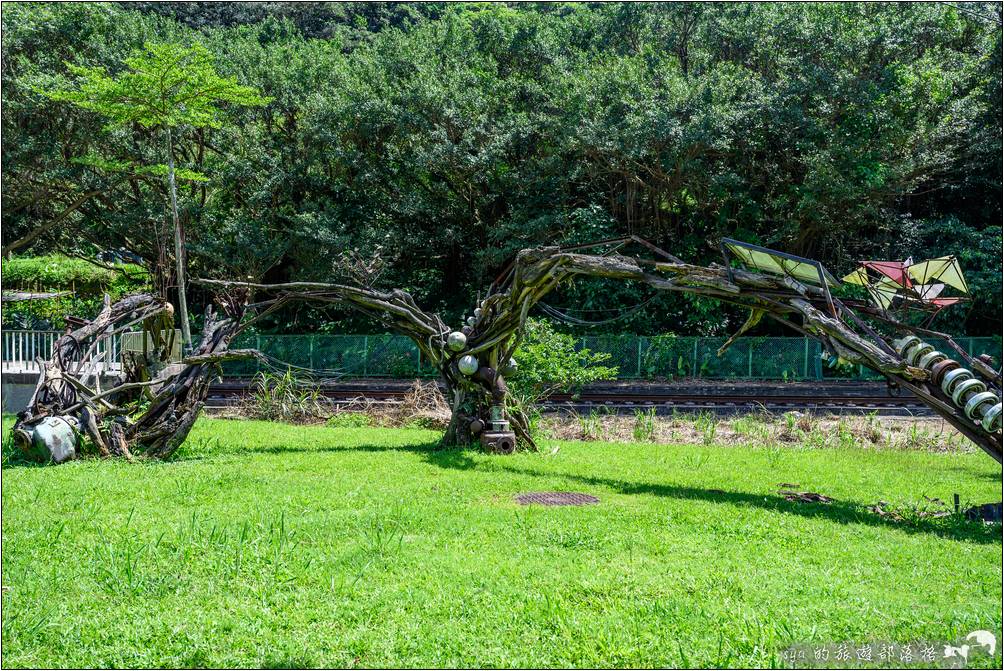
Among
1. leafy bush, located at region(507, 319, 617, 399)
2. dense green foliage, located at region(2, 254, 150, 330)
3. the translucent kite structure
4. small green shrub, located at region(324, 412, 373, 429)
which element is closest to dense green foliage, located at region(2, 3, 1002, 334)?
dense green foliage, located at region(2, 254, 150, 330)

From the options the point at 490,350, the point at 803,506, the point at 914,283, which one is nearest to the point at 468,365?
the point at 490,350

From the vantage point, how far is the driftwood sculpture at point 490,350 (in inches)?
345

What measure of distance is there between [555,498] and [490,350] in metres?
3.95

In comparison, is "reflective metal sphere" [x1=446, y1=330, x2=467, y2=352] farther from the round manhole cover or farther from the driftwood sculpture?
the round manhole cover

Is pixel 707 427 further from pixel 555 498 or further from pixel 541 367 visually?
pixel 555 498

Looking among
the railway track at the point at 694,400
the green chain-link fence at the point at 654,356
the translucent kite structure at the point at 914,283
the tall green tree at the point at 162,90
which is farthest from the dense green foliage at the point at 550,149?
the translucent kite structure at the point at 914,283

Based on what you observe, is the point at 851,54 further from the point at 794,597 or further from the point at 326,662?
the point at 326,662

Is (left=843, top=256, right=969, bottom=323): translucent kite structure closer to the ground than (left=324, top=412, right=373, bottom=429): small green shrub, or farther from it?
farther from it

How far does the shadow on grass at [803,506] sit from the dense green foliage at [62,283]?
23.1 metres

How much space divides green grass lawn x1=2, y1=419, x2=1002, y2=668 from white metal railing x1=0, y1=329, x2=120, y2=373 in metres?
8.85

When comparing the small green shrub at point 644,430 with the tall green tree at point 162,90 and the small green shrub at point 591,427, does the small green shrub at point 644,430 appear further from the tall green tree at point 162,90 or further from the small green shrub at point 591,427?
the tall green tree at point 162,90

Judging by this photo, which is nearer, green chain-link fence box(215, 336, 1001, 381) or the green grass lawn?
the green grass lawn

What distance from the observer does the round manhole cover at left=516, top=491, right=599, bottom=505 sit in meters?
9.30

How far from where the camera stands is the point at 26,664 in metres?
5.16
